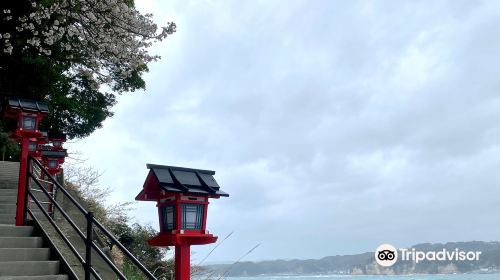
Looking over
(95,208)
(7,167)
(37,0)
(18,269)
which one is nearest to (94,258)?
(18,269)

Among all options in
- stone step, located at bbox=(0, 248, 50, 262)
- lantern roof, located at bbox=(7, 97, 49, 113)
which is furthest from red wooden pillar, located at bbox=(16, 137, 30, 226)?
stone step, located at bbox=(0, 248, 50, 262)

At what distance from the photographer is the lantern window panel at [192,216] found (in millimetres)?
4961

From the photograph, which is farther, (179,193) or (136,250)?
(136,250)

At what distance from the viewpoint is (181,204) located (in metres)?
4.96

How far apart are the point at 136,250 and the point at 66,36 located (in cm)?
706

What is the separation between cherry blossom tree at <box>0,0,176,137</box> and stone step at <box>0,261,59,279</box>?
6572mm

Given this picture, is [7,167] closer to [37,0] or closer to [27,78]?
[27,78]

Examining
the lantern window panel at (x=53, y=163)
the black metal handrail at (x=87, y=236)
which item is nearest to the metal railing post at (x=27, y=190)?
the black metal handrail at (x=87, y=236)

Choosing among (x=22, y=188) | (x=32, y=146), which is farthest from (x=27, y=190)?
(x=32, y=146)

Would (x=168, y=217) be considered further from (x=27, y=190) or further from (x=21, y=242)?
(x=27, y=190)

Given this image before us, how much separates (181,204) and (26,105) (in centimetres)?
514

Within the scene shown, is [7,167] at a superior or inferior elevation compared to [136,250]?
superior

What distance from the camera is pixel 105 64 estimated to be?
14.8m

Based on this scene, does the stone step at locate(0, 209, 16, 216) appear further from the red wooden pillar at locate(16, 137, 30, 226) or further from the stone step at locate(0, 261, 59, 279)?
the stone step at locate(0, 261, 59, 279)
